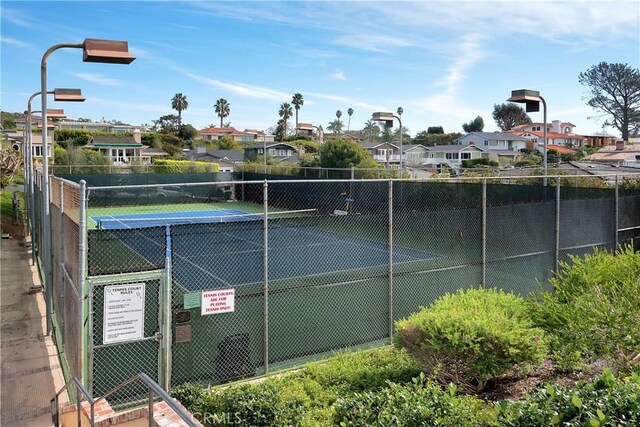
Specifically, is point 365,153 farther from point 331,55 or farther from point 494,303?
point 494,303

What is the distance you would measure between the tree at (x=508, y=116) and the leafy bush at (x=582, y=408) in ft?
380

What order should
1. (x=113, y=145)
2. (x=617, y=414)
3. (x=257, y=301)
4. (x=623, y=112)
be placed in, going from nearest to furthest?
1. (x=617, y=414)
2. (x=257, y=301)
3. (x=113, y=145)
4. (x=623, y=112)

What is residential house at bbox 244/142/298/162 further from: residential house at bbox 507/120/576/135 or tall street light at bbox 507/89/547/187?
tall street light at bbox 507/89/547/187

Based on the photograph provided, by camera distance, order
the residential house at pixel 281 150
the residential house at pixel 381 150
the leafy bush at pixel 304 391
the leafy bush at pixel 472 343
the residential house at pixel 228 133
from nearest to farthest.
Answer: the leafy bush at pixel 304 391
the leafy bush at pixel 472 343
the residential house at pixel 281 150
the residential house at pixel 381 150
the residential house at pixel 228 133

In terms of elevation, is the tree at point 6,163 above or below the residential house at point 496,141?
below

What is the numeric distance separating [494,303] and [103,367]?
4.92 m

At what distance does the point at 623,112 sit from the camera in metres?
83.6

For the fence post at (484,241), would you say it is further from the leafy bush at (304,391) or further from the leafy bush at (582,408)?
the leafy bush at (582,408)

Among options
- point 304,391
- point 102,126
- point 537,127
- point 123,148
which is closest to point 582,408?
point 304,391

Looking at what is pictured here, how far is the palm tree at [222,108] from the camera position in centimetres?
12506

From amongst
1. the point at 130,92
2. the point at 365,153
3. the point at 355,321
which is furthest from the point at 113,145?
the point at 355,321

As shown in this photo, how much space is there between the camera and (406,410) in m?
4.39

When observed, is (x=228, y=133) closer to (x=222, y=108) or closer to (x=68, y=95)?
(x=222, y=108)

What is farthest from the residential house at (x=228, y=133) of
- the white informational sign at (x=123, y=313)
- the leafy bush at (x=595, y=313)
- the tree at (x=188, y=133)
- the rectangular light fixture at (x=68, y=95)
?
the white informational sign at (x=123, y=313)
